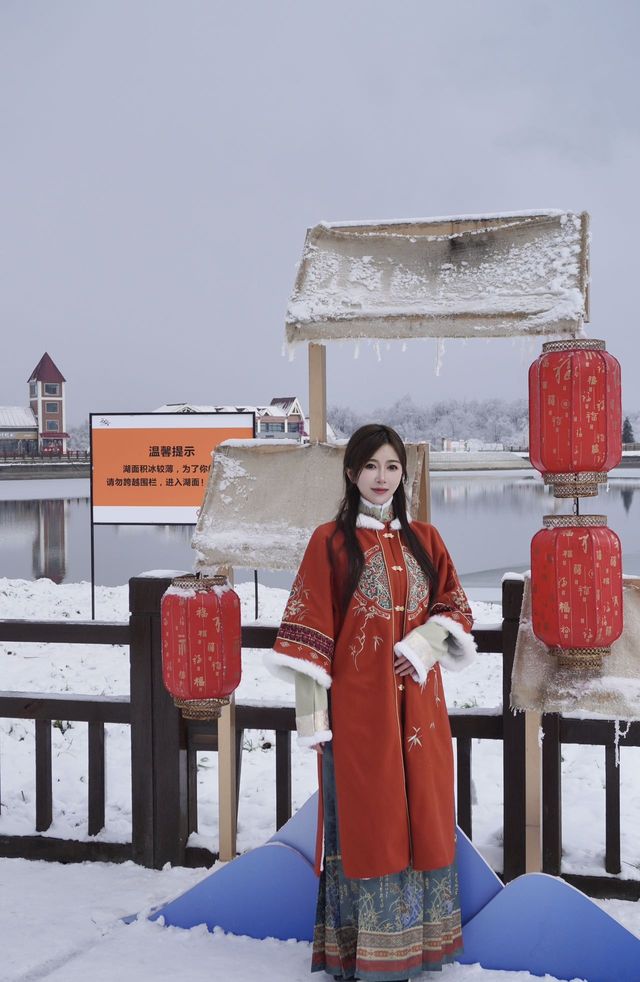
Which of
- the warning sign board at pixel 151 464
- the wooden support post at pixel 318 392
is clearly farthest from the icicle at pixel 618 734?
the warning sign board at pixel 151 464

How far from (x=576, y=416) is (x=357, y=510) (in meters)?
0.69

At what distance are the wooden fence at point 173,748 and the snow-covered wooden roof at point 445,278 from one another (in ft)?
2.96

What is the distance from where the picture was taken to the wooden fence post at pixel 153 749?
3033 mm

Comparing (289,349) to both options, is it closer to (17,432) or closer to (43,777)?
(43,777)

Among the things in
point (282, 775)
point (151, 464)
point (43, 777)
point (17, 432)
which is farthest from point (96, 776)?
point (17, 432)

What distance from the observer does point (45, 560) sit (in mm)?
19391

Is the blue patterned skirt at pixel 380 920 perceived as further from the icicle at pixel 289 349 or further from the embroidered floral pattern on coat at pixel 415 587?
the icicle at pixel 289 349

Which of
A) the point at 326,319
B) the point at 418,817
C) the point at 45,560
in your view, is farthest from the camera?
the point at 45,560

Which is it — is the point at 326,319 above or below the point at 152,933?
above

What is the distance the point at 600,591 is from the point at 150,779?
1.82 m

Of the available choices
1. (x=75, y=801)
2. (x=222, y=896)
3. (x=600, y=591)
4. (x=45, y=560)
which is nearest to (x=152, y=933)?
(x=222, y=896)

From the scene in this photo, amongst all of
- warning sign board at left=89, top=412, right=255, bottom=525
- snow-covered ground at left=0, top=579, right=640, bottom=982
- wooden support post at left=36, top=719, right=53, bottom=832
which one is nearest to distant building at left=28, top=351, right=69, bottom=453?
warning sign board at left=89, top=412, right=255, bottom=525

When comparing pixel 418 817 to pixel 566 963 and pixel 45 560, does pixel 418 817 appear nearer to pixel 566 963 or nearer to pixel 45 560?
pixel 566 963

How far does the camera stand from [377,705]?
2.17m
